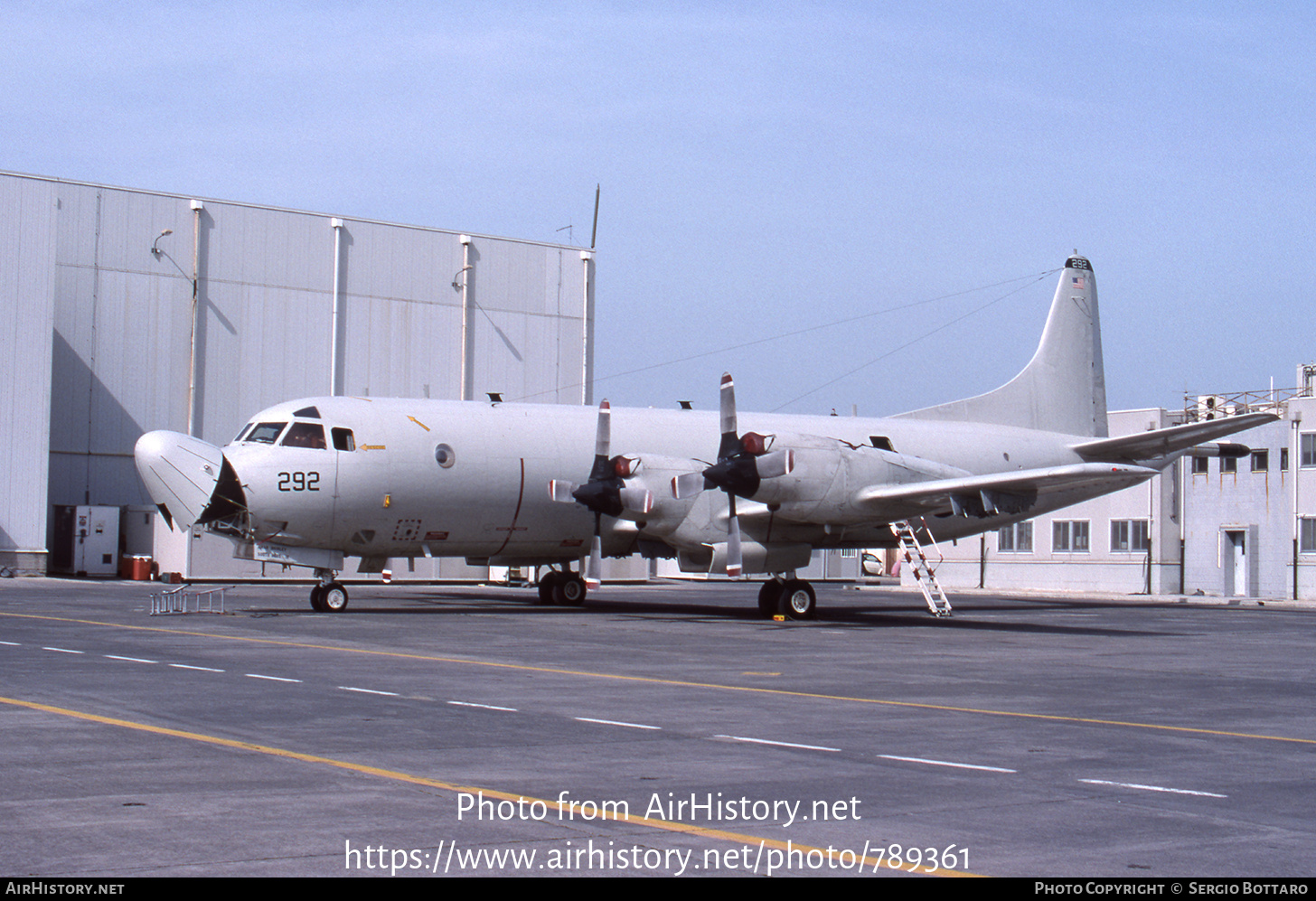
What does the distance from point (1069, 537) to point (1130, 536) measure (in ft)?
8.77

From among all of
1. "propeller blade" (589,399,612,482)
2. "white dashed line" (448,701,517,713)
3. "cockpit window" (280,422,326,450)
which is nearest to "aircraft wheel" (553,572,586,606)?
"propeller blade" (589,399,612,482)

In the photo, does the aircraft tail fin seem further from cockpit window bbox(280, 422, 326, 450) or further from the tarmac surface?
cockpit window bbox(280, 422, 326, 450)

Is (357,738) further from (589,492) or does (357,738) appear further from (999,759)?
(589,492)

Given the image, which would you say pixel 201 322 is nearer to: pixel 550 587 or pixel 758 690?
pixel 550 587

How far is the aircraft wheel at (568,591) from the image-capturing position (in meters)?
33.5

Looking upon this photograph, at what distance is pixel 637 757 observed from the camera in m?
10.2

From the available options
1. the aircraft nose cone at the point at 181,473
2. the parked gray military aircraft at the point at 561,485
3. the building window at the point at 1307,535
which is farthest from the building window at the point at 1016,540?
the aircraft nose cone at the point at 181,473

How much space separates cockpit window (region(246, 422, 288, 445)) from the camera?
27.8 meters

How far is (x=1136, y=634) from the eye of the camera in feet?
87.9

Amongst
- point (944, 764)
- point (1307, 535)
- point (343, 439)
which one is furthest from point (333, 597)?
point (1307, 535)
